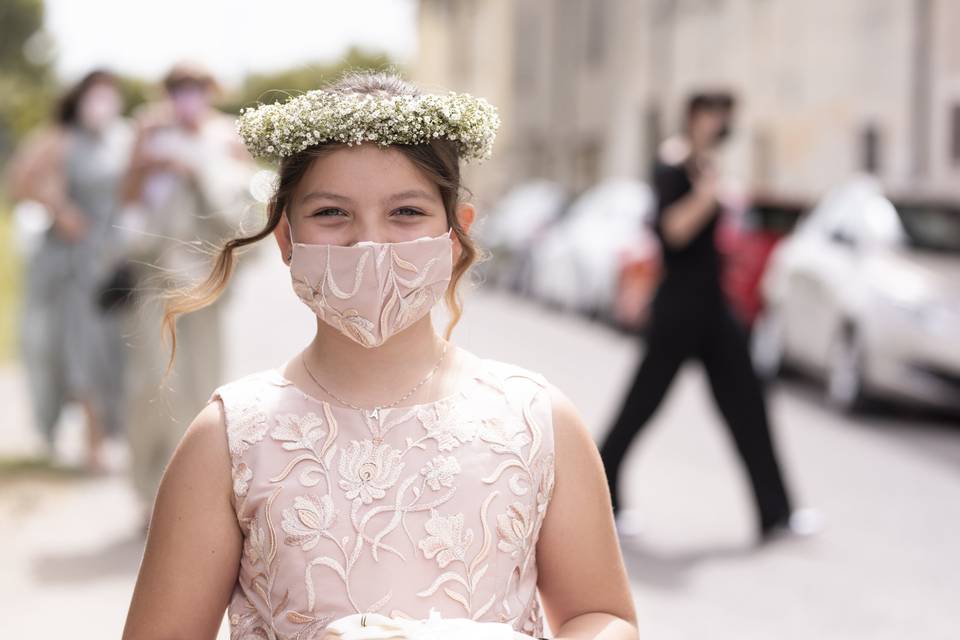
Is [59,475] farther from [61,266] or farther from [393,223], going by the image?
[393,223]

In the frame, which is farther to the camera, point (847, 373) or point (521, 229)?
point (521, 229)

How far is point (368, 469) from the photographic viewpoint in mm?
2566

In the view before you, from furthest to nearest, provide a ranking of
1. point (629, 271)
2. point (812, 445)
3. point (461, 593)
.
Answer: point (629, 271) → point (812, 445) → point (461, 593)

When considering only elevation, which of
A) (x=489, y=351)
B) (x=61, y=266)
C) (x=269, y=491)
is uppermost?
(x=269, y=491)

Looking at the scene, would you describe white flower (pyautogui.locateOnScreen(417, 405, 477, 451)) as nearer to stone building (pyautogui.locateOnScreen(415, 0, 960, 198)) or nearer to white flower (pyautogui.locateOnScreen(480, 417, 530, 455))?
white flower (pyautogui.locateOnScreen(480, 417, 530, 455))

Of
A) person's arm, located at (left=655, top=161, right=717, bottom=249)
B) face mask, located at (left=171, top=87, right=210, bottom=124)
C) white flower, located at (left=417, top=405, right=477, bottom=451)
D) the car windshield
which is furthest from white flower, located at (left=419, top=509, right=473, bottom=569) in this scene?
the car windshield

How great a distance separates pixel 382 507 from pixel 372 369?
0.24 m

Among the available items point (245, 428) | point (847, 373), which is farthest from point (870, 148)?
point (245, 428)

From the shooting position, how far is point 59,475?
953 centimetres

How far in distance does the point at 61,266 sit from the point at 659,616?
4893mm

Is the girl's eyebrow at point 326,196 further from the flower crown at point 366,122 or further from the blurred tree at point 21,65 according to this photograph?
the blurred tree at point 21,65

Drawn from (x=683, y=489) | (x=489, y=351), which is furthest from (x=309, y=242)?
(x=489, y=351)

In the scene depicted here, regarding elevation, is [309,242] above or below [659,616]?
above

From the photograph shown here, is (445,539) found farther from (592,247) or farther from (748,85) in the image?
(748,85)
